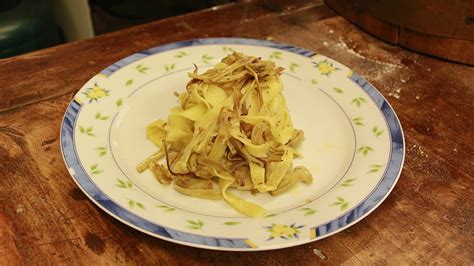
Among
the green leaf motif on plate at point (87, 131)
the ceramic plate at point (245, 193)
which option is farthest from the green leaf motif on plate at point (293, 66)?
the green leaf motif on plate at point (87, 131)

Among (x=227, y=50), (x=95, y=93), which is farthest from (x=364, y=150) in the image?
(x=95, y=93)

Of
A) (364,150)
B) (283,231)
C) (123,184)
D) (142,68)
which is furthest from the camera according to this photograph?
(142,68)

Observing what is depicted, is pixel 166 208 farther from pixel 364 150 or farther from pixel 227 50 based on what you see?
pixel 227 50

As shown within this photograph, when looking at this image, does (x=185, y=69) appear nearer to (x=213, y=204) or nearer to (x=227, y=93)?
(x=227, y=93)

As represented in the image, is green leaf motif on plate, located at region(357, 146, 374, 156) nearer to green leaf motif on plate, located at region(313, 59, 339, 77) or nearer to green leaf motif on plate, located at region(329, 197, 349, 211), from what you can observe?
green leaf motif on plate, located at region(329, 197, 349, 211)

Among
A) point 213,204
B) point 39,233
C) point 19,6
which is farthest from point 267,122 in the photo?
point 19,6

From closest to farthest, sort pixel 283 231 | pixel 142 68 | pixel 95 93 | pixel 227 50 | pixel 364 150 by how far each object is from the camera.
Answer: pixel 283 231 → pixel 364 150 → pixel 95 93 → pixel 142 68 → pixel 227 50
